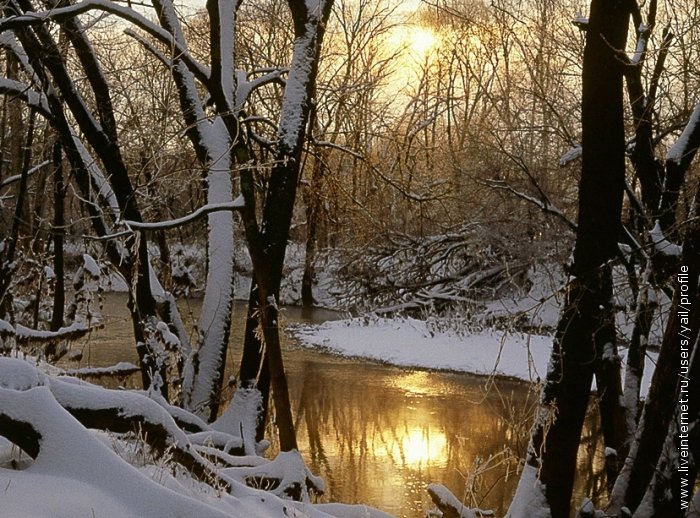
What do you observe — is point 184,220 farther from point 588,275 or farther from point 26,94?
point 588,275

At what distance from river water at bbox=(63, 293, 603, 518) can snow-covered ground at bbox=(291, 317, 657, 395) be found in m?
0.56

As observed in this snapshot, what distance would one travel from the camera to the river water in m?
9.16

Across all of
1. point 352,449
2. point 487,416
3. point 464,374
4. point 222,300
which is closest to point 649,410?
point 222,300

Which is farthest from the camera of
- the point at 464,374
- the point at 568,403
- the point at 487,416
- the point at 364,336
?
the point at 364,336

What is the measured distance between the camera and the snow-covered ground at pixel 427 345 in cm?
1688

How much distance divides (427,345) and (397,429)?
639 cm

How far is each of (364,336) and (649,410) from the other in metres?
13.7

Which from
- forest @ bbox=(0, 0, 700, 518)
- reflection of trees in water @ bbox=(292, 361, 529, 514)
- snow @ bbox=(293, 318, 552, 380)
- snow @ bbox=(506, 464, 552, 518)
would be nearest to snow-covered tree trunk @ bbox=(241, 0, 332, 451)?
forest @ bbox=(0, 0, 700, 518)

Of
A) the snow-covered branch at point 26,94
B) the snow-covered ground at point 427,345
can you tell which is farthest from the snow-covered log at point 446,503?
the snow-covered ground at point 427,345

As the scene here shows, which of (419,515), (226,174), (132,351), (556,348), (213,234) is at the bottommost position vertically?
(419,515)

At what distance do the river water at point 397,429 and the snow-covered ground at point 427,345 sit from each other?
1.83 feet

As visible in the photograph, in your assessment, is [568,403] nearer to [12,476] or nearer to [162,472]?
[162,472]

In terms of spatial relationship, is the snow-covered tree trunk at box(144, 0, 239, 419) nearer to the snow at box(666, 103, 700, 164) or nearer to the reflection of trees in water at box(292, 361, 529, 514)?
the reflection of trees in water at box(292, 361, 529, 514)

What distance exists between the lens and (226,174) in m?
8.51
